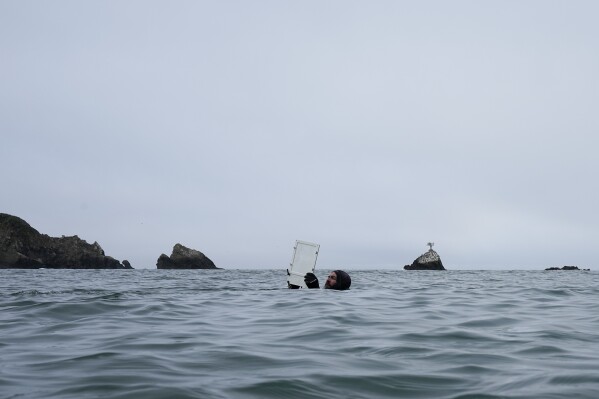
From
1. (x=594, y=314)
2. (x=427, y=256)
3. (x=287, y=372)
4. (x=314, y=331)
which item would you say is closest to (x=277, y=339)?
(x=314, y=331)

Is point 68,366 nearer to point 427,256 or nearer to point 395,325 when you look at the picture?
→ point 395,325

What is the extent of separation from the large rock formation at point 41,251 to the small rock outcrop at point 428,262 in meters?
62.3

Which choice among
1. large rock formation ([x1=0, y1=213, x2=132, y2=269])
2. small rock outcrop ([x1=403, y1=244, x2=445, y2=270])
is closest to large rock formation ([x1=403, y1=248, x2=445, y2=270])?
small rock outcrop ([x1=403, y1=244, x2=445, y2=270])

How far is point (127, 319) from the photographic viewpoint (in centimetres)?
1116

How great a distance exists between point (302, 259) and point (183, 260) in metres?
102

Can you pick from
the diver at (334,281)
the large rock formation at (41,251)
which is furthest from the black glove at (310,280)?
the large rock formation at (41,251)

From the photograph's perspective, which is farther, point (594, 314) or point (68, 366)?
point (594, 314)

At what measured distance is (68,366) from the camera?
6.41 meters

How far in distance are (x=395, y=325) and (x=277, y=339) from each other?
2603mm

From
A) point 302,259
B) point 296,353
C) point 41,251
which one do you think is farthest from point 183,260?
point 296,353

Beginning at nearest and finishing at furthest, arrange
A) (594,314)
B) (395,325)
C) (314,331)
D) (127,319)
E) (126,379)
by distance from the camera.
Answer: (126,379)
(314,331)
(395,325)
(127,319)
(594,314)

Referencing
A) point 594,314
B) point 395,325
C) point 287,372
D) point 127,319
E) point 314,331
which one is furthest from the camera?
point 594,314

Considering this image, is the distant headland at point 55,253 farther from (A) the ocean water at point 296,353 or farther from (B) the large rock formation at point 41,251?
(A) the ocean water at point 296,353

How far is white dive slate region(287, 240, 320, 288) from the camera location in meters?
20.8
